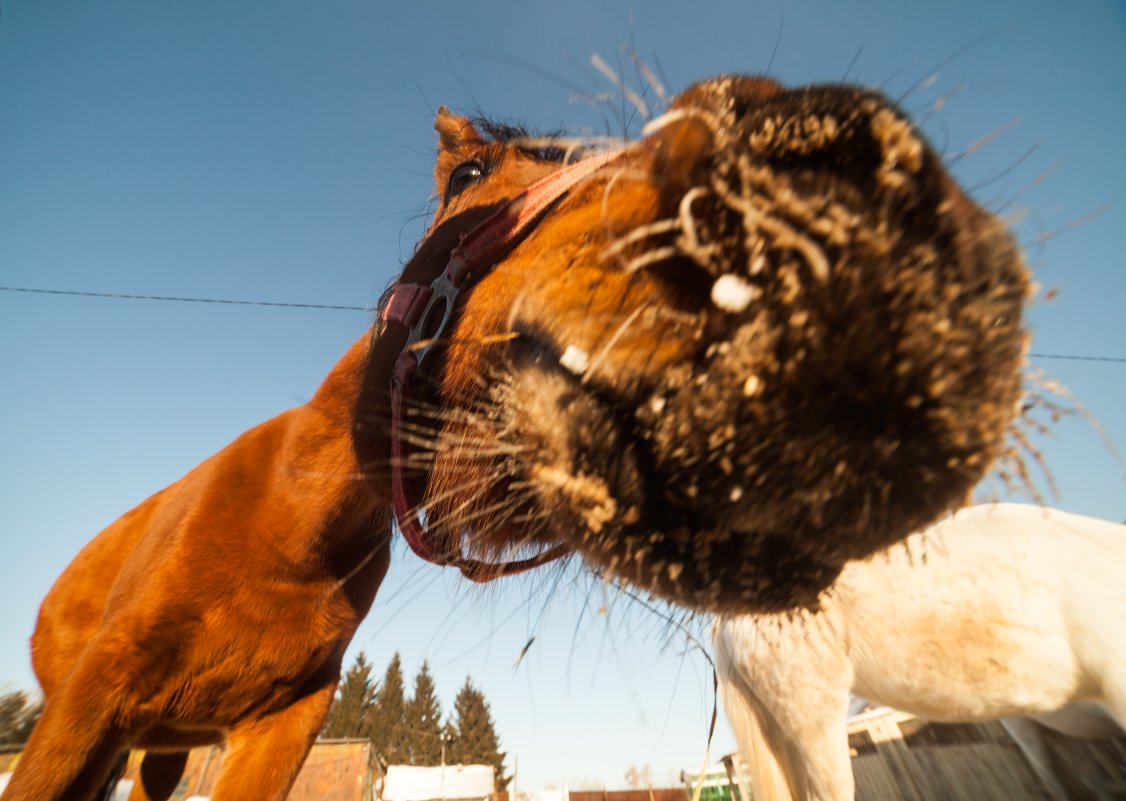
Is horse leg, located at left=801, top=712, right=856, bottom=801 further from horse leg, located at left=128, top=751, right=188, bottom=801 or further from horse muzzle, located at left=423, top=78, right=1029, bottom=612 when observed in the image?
horse leg, located at left=128, top=751, right=188, bottom=801

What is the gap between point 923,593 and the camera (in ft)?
12.3

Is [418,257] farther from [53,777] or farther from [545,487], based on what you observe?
[53,777]

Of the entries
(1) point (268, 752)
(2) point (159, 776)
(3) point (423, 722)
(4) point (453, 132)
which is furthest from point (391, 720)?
(4) point (453, 132)

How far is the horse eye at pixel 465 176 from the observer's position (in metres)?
1.75

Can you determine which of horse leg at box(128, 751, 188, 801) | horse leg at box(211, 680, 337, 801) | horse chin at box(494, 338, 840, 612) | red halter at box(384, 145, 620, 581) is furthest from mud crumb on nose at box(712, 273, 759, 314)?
horse leg at box(128, 751, 188, 801)

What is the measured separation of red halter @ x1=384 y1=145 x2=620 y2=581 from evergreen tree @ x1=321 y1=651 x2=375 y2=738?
44.8 meters

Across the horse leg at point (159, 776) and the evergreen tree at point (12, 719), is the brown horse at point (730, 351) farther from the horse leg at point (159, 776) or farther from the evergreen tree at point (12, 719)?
the evergreen tree at point (12, 719)

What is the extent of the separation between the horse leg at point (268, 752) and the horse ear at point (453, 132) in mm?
2374

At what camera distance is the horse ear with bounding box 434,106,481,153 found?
75.3 inches

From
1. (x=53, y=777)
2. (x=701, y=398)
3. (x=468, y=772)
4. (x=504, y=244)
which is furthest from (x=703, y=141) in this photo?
(x=468, y=772)

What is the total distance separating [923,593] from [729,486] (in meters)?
4.20

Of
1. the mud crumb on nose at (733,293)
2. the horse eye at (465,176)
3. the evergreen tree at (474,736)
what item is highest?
the horse eye at (465,176)

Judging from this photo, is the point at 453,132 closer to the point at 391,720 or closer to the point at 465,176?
the point at 465,176

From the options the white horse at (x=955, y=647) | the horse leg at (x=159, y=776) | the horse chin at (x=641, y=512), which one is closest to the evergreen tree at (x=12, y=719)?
the horse leg at (x=159, y=776)
